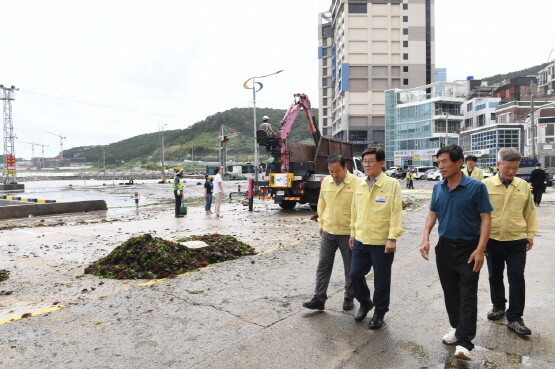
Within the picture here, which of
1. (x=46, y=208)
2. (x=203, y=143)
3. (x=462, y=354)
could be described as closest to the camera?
(x=462, y=354)

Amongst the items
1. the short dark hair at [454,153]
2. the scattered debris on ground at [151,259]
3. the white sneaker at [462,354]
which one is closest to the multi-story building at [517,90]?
the scattered debris on ground at [151,259]

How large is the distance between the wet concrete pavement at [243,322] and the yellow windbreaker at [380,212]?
0.97m

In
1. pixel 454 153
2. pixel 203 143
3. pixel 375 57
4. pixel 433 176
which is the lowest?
pixel 433 176

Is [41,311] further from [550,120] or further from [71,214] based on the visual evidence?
[550,120]

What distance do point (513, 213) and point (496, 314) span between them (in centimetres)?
114

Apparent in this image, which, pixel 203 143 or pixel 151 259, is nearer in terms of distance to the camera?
pixel 151 259

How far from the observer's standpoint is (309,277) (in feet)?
21.1

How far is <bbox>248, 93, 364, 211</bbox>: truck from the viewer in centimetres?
1566

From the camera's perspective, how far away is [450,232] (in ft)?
12.1

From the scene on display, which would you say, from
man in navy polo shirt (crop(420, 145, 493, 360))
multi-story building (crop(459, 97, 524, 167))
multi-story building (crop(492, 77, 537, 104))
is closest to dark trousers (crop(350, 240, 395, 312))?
man in navy polo shirt (crop(420, 145, 493, 360))

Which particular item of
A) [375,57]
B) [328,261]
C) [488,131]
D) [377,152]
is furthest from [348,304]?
[375,57]

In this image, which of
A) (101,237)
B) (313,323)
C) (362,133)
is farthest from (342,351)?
(362,133)

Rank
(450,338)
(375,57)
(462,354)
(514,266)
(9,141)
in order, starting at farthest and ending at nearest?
(375,57)
(9,141)
(514,266)
(450,338)
(462,354)

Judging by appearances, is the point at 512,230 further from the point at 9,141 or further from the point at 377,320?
the point at 9,141
